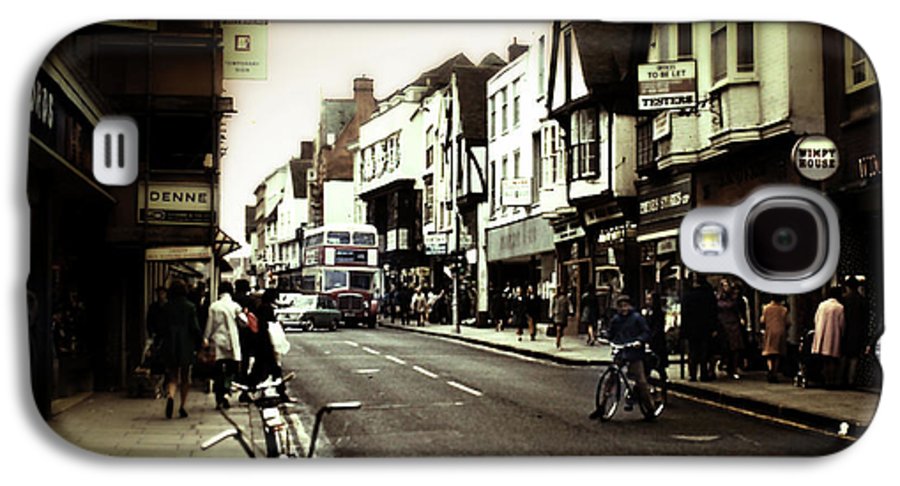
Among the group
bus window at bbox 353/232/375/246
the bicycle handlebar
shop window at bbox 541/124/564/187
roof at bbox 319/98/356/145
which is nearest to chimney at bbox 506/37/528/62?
shop window at bbox 541/124/564/187

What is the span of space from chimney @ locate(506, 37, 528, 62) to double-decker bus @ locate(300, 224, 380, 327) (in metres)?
1.24

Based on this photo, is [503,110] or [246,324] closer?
[246,324]

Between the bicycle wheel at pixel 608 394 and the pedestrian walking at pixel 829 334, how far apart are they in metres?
1.01

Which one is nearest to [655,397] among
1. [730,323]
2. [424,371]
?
[730,323]

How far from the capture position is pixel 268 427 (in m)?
6.93

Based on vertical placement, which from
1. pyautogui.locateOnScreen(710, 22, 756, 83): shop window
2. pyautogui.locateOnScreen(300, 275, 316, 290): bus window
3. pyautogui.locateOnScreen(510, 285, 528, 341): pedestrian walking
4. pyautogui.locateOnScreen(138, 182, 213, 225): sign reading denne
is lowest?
pyautogui.locateOnScreen(510, 285, 528, 341): pedestrian walking

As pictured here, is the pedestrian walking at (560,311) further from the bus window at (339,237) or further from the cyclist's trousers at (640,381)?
the bus window at (339,237)

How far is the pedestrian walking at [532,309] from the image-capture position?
7305 mm

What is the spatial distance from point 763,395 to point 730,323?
432 millimetres

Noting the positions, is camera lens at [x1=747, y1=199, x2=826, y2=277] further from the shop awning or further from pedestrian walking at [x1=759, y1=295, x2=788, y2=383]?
the shop awning

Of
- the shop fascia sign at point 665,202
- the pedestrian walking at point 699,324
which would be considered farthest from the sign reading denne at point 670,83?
the pedestrian walking at point 699,324

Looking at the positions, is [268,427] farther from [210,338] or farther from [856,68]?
[856,68]

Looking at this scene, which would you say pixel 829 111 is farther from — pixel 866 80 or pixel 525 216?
pixel 525 216

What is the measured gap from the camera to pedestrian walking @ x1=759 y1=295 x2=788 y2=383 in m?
6.99
